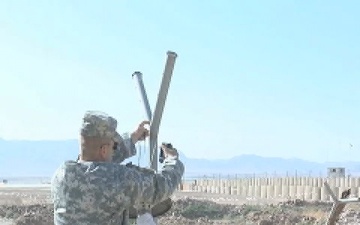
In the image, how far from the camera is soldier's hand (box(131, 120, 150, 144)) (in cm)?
575

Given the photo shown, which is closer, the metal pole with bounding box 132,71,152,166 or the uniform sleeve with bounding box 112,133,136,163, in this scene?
the uniform sleeve with bounding box 112,133,136,163

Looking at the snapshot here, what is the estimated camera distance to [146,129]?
5.83 meters

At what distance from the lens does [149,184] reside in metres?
4.96

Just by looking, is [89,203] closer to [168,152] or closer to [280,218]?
[168,152]

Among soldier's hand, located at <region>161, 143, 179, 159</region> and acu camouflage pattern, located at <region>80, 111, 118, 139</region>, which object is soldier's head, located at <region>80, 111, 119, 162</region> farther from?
soldier's hand, located at <region>161, 143, 179, 159</region>

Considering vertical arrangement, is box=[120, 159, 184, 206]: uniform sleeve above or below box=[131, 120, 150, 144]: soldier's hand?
below

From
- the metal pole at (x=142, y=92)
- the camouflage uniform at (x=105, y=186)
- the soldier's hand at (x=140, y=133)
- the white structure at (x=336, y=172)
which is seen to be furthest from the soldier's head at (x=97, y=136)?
the white structure at (x=336, y=172)

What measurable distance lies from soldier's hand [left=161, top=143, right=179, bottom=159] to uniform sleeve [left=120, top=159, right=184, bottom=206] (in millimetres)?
152

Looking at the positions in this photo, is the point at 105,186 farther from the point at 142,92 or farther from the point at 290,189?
the point at 290,189

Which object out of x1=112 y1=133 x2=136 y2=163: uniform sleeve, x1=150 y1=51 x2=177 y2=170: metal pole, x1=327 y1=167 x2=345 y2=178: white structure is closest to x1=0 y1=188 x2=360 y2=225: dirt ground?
x1=150 y1=51 x2=177 y2=170: metal pole

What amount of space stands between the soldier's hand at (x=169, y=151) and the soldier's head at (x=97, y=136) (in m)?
0.34

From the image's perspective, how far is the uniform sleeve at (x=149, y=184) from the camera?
4.96 meters

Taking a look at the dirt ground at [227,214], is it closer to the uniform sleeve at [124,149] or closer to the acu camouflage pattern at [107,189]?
the uniform sleeve at [124,149]

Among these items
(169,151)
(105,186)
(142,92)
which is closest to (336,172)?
(142,92)
